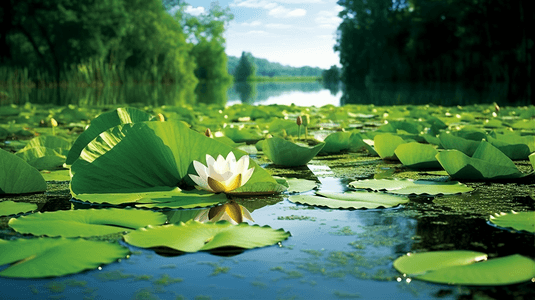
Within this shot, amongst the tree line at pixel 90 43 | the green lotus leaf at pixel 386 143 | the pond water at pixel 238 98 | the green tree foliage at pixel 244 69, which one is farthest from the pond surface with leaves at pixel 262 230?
the green tree foliage at pixel 244 69

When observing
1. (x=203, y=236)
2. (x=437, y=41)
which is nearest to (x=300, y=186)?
(x=203, y=236)

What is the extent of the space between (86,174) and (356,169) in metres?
1.06

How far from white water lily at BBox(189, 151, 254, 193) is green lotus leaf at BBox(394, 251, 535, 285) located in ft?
1.83

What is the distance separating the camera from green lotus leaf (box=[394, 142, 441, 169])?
5.86ft

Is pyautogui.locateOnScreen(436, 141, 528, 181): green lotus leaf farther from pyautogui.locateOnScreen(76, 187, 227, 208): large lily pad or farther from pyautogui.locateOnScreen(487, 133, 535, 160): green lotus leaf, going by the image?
pyautogui.locateOnScreen(76, 187, 227, 208): large lily pad

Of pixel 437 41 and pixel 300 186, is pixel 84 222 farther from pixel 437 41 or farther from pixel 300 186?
pixel 437 41

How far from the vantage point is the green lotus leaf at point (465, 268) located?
2.31 feet

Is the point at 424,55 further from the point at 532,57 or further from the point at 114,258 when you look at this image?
the point at 114,258

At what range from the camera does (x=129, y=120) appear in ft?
5.24

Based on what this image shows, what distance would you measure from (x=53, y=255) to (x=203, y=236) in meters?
0.27

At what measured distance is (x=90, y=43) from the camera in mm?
17891

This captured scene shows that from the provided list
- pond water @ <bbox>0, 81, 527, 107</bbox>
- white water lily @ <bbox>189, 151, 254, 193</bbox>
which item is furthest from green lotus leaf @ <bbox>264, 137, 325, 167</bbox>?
pond water @ <bbox>0, 81, 527, 107</bbox>

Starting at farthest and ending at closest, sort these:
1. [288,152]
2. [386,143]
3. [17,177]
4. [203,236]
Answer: [386,143], [288,152], [17,177], [203,236]

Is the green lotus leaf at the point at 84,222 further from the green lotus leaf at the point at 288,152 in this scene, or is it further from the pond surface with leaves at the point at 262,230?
the green lotus leaf at the point at 288,152
